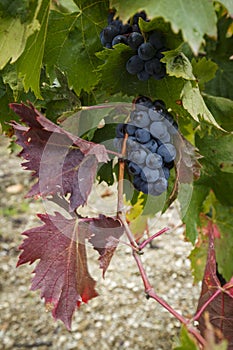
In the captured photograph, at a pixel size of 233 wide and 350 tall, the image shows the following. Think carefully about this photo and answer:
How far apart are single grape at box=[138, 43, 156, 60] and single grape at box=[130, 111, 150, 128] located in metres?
0.06

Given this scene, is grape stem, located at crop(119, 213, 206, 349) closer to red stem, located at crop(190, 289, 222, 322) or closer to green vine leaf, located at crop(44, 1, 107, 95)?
red stem, located at crop(190, 289, 222, 322)

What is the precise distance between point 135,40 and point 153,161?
0.43 ft

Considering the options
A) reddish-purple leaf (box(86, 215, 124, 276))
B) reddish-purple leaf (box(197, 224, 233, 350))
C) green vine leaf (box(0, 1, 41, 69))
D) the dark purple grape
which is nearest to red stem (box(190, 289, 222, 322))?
reddish-purple leaf (box(197, 224, 233, 350))

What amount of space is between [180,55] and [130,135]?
A: 11cm

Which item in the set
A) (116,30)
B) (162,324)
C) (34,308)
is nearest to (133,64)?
(116,30)

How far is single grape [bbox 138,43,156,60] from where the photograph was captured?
2.08 feet

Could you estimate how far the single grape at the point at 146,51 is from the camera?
2.08 ft

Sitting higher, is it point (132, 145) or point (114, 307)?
point (132, 145)

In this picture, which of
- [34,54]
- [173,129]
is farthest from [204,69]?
Result: [34,54]

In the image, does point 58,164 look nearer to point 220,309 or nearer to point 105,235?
point 105,235

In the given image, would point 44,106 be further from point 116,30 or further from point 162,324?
point 162,324

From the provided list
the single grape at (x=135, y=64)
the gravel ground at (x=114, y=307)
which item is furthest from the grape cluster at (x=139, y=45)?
the gravel ground at (x=114, y=307)

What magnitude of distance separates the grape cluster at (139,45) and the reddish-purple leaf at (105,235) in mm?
167

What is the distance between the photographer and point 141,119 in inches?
26.2
